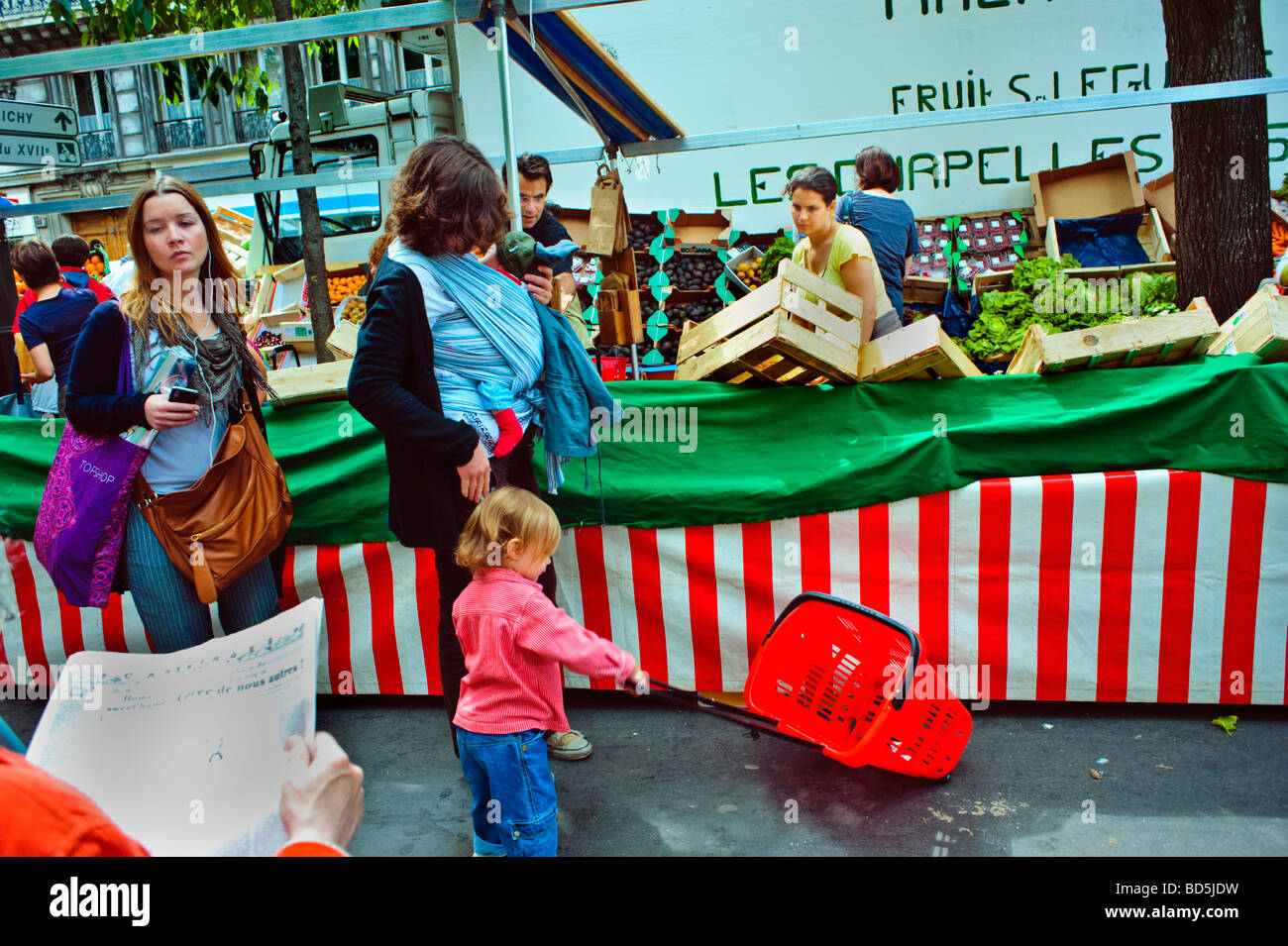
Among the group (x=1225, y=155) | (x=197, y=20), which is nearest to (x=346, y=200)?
(x=197, y=20)

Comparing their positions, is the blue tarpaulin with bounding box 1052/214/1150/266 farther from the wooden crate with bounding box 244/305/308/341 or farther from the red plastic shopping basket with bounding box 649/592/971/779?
the wooden crate with bounding box 244/305/308/341

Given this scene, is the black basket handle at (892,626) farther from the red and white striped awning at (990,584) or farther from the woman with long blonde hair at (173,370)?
the woman with long blonde hair at (173,370)

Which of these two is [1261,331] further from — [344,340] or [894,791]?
[344,340]

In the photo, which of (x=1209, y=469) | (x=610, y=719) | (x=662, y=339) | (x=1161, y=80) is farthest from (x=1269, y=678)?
(x=1161, y=80)

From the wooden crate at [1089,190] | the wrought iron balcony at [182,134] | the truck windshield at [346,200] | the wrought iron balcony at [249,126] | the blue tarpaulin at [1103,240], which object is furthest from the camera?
the wrought iron balcony at [182,134]

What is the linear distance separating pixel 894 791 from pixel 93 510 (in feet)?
8.68

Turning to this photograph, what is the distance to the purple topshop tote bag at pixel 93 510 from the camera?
9.45ft

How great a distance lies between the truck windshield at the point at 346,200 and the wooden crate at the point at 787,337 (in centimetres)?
978

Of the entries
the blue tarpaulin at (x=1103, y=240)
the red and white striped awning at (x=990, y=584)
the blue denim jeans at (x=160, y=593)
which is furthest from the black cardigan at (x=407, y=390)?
the blue tarpaulin at (x=1103, y=240)

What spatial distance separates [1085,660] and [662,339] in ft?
16.6

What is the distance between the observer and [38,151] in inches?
202

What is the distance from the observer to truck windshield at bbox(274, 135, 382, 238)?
12.6m
